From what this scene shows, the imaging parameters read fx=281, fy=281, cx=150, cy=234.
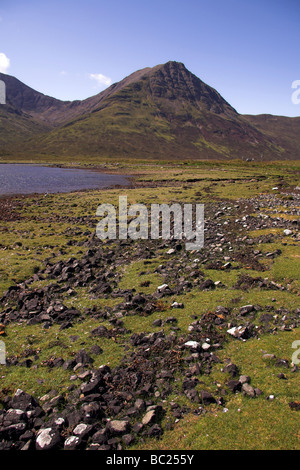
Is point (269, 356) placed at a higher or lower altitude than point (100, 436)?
higher

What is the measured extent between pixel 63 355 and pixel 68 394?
7.35 feet

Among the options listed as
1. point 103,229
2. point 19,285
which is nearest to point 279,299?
point 19,285

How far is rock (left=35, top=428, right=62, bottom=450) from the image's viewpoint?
307 inches

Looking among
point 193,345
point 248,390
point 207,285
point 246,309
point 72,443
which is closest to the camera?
point 72,443

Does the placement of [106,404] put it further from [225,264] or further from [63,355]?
[225,264]

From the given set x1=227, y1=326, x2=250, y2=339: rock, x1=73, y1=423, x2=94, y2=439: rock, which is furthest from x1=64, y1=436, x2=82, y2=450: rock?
x1=227, y1=326, x2=250, y2=339: rock

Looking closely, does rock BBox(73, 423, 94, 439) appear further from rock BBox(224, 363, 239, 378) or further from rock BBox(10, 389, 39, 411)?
rock BBox(224, 363, 239, 378)

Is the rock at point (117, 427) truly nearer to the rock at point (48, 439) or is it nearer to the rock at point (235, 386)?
the rock at point (48, 439)

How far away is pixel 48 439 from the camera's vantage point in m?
7.94

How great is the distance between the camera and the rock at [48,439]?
7.80 meters

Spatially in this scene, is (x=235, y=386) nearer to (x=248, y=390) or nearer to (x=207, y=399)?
(x=248, y=390)

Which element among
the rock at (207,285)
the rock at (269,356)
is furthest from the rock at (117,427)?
the rock at (207,285)

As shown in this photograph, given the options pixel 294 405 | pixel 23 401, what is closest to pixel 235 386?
pixel 294 405

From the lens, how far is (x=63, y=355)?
11742 millimetres
